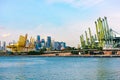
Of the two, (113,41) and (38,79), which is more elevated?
(113,41)

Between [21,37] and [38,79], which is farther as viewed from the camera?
[21,37]

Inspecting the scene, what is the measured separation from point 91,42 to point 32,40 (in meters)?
42.4

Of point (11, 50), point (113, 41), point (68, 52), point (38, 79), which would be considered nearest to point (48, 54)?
point (68, 52)

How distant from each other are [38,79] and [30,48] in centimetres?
15030

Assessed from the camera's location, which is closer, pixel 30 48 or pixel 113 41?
pixel 113 41

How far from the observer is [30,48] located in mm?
183250

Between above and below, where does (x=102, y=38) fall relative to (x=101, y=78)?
above

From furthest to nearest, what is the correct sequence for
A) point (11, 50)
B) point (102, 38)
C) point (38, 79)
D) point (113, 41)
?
point (11, 50) → point (113, 41) → point (102, 38) → point (38, 79)

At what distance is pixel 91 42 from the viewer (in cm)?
15375

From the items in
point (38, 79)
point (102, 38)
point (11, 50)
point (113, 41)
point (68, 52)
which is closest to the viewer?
point (38, 79)

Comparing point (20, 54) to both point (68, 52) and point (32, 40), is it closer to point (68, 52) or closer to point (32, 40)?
point (32, 40)

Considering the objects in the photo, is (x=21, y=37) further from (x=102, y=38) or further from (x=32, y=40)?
(x=102, y=38)

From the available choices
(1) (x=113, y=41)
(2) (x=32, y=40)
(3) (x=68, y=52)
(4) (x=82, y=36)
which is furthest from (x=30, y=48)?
(1) (x=113, y=41)

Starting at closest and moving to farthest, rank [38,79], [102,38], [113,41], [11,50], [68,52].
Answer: [38,79] → [102,38] → [113,41] → [68,52] → [11,50]
